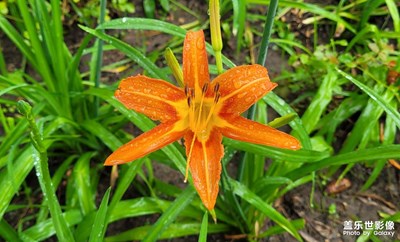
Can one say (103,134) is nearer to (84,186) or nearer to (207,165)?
(84,186)

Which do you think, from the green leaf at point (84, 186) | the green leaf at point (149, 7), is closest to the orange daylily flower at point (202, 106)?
the green leaf at point (84, 186)

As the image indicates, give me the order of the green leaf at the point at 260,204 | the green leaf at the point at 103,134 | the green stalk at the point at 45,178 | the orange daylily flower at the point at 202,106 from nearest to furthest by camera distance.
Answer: the green stalk at the point at 45,178, the orange daylily flower at the point at 202,106, the green leaf at the point at 260,204, the green leaf at the point at 103,134

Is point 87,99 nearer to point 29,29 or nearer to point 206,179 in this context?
point 29,29

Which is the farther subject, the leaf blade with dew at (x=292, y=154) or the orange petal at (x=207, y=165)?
the leaf blade with dew at (x=292, y=154)

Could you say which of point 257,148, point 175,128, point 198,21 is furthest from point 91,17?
point 175,128

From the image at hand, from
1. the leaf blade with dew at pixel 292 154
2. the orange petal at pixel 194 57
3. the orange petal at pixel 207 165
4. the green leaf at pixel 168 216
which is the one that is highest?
the orange petal at pixel 194 57

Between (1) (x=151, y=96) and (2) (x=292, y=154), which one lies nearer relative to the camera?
(1) (x=151, y=96)

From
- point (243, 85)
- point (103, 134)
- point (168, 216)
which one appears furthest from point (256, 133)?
point (103, 134)

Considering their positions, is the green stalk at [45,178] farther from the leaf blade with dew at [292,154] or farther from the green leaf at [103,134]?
the leaf blade with dew at [292,154]
